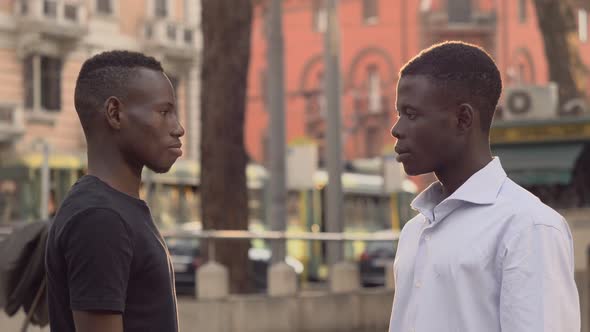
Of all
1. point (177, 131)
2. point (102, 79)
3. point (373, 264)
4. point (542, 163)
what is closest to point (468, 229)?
point (177, 131)

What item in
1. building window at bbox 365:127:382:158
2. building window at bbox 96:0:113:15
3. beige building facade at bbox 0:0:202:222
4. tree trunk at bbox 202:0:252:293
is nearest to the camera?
tree trunk at bbox 202:0:252:293

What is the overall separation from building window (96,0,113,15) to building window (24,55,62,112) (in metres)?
2.85

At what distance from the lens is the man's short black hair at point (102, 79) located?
352 cm

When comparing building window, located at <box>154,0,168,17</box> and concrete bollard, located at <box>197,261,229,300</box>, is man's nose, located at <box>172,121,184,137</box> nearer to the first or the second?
concrete bollard, located at <box>197,261,229,300</box>

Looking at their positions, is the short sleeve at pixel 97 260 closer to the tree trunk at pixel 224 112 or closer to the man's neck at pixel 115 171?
the man's neck at pixel 115 171

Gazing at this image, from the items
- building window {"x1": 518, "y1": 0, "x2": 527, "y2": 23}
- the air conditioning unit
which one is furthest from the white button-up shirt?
building window {"x1": 518, "y1": 0, "x2": 527, "y2": 23}

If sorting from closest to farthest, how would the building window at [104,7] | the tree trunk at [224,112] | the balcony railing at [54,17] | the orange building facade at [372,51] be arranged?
the tree trunk at [224,112], the balcony railing at [54,17], the building window at [104,7], the orange building facade at [372,51]

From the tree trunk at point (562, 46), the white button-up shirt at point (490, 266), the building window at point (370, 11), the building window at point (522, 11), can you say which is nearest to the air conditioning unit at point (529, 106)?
the tree trunk at point (562, 46)

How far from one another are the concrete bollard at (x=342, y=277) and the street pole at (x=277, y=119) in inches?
81.1

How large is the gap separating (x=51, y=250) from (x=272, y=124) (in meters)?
16.1

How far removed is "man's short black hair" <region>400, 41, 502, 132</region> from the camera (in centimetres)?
349

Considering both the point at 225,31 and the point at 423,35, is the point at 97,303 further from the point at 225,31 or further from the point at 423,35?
the point at 423,35

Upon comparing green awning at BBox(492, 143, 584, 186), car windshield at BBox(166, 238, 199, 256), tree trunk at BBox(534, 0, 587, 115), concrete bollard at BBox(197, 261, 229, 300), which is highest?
tree trunk at BBox(534, 0, 587, 115)

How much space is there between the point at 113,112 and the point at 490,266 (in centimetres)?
100
